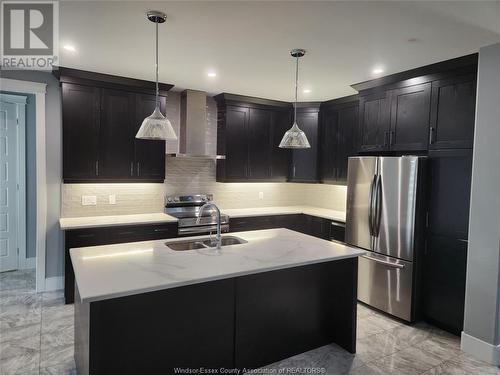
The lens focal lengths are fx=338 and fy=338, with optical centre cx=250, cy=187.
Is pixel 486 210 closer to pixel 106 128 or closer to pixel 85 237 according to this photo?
pixel 85 237

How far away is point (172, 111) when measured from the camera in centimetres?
476

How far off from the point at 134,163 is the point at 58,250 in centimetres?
139

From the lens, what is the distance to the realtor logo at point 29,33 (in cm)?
231

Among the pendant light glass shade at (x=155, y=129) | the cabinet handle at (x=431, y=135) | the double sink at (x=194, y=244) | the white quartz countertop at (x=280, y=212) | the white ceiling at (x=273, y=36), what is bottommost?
the double sink at (x=194, y=244)

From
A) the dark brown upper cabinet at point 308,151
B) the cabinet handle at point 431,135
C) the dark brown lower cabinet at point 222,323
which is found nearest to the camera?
the dark brown lower cabinet at point 222,323

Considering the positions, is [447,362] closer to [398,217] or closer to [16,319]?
[398,217]

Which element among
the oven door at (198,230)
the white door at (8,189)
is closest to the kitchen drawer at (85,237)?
the oven door at (198,230)

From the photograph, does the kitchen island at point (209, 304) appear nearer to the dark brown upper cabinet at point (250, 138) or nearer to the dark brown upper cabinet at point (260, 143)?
the dark brown upper cabinet at point (250, 138)

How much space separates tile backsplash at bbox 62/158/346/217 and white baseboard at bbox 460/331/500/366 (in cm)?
260

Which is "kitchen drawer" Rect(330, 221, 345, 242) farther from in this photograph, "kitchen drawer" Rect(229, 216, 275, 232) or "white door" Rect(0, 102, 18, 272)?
"white door" Rect(0, 102, 18, 272)

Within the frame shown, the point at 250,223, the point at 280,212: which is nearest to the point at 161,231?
the point at 250,223

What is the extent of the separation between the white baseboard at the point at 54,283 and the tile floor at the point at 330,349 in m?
0.32

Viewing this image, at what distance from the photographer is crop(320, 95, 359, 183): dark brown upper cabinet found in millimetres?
4738

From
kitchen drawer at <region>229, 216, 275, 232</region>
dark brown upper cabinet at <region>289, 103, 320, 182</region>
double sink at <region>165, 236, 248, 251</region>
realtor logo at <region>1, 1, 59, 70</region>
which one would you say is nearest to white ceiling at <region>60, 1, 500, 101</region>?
realtor logo at <region>1, 1, 59, 70</region>
